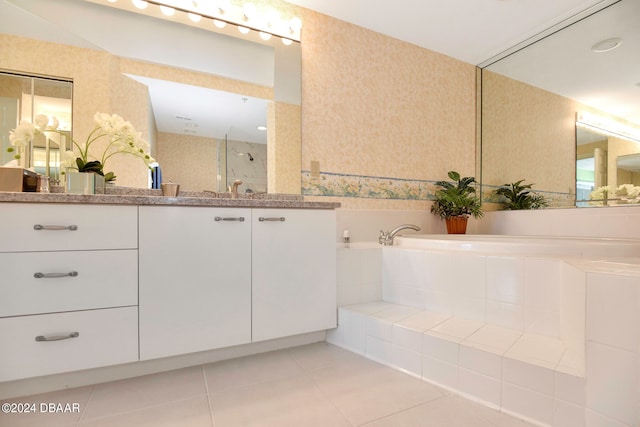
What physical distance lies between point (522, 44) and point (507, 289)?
2.36 meters

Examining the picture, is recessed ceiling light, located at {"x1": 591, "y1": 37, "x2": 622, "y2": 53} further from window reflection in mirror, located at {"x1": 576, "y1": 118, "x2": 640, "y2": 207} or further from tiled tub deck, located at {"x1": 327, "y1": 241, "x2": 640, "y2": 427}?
tiled tub deck, located at {"x1": 327, "y1": 241, "x2": 640, "y2": 427}

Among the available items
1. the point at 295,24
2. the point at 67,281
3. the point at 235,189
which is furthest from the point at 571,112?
the point at 67,281

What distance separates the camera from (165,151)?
178 centimetres

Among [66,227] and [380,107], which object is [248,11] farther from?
[66,227]

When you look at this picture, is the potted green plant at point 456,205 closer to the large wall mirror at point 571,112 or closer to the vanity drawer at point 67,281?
the large wall mirror at point 571,112

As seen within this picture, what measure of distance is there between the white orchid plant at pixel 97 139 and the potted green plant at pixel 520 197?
9.56 feet

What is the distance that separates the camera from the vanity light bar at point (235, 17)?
71.2 inches

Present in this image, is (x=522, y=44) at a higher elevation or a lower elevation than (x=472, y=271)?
higher

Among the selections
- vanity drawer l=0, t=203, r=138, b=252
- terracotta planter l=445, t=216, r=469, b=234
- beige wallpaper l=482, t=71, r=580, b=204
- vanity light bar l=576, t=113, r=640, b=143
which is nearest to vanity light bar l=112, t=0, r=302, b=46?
vanity drawer l=0, t=203, r=138, b=252

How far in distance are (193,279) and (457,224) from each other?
2163mm

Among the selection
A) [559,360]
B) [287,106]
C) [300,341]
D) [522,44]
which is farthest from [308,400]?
[522,44]

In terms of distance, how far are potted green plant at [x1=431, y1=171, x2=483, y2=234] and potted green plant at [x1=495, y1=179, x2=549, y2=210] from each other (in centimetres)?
38

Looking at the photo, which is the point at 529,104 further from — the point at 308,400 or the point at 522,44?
the point at 308,400

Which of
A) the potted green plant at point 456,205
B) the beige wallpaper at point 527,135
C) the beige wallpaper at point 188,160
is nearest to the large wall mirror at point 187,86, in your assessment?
the beige wallpaper at point 188,160
